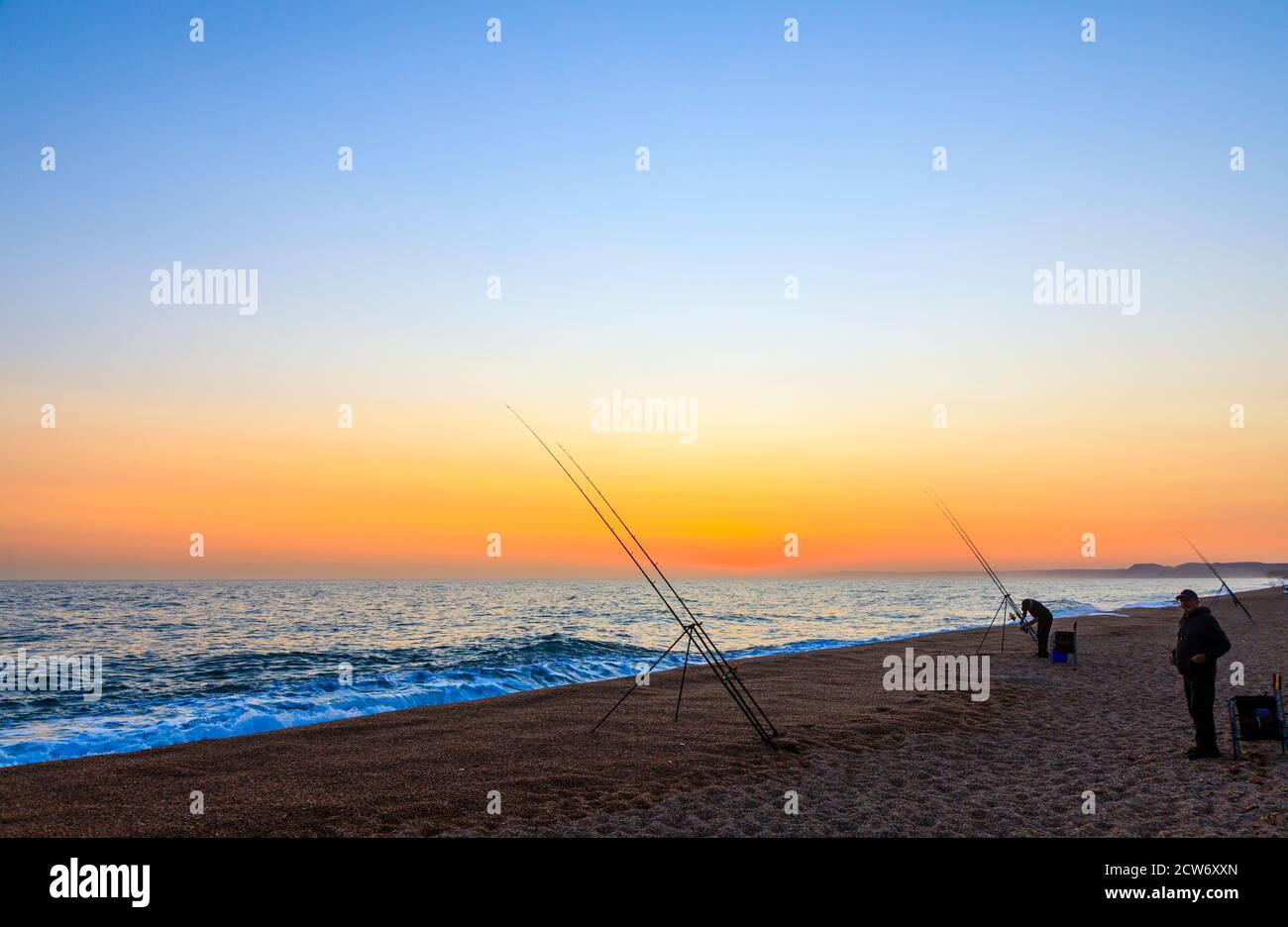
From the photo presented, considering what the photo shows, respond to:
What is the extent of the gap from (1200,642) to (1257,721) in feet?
3.54

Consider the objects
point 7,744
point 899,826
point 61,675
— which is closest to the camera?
point 899,826

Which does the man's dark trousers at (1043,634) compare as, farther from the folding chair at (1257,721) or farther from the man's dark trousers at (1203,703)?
the man's dark trousers at (1203,703)

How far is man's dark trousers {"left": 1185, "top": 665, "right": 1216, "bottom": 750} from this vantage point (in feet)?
28.7

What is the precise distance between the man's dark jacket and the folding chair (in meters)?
0.57

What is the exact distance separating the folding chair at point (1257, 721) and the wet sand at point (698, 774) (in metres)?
0.26

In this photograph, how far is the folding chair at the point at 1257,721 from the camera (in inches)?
344

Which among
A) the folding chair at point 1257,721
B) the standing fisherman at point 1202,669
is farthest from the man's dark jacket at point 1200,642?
the folding chair at point 1257,721

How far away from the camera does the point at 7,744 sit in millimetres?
11602

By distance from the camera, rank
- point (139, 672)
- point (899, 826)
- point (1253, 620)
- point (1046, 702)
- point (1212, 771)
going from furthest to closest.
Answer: point (1253, 620) < point (139, 672) < point (1046, 702) < point (1212, 771) < point (899, 826)

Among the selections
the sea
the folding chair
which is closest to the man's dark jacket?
the folding chair

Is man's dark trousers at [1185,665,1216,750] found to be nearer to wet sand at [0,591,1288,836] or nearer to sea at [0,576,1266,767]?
wet sand at [0,591,1288,836]

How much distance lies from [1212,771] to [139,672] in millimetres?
21846
